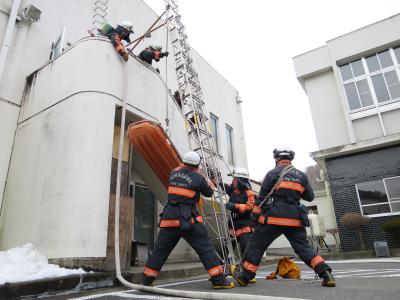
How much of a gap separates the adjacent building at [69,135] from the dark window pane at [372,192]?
29.3ft

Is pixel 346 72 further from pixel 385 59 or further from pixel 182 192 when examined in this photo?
pixel 182 192

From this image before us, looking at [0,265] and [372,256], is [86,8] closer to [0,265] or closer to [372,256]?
[0,265]

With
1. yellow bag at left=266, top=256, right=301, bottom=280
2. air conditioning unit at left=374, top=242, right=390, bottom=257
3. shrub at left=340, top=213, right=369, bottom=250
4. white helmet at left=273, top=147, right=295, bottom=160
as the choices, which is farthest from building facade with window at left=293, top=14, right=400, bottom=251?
white helmet at left=273, top=147, right=295, bottom=160

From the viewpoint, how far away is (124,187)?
5.87 meters

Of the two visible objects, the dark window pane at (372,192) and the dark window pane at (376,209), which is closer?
the dark window pane at (376,209)

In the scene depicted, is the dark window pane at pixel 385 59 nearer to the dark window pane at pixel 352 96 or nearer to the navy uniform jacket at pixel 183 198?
the dark window pane at pixel 352 96

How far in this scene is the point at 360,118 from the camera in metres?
14.4

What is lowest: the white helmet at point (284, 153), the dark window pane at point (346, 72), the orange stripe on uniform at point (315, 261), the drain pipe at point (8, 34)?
the orange stripe on uniform at point (315, 261)

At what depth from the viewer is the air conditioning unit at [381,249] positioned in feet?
36.7

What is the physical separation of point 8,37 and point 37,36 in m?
0.86

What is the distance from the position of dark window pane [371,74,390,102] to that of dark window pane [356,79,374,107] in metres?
0.33

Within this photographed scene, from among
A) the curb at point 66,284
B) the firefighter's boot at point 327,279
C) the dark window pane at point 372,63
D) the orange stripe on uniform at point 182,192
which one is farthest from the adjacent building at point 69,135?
the dark window pane at point 372,63

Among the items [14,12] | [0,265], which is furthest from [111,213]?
[14,12]

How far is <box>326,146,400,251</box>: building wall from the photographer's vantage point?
12320 millimetres
